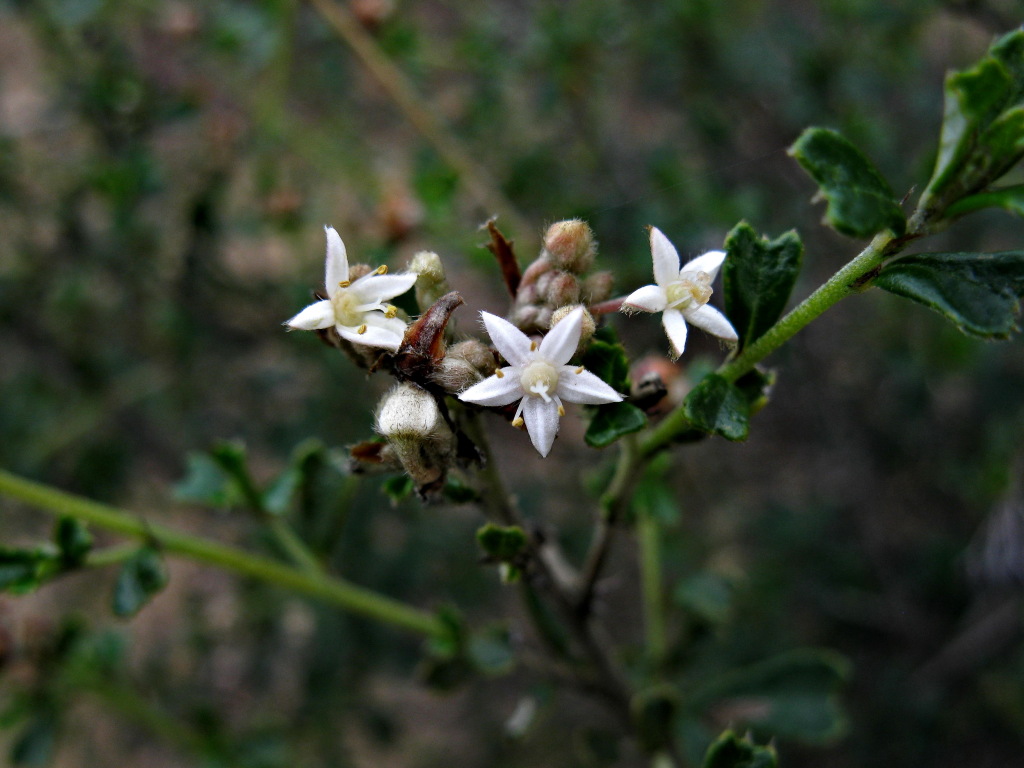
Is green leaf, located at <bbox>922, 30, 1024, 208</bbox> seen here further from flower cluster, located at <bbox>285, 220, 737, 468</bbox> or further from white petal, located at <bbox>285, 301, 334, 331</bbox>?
white petal, located at <bbox>285, 301, 334, 331</bbox>

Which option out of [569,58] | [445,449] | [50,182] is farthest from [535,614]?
[50,182]

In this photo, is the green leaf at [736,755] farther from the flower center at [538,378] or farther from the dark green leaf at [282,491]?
the dark green leaf at [282,491]

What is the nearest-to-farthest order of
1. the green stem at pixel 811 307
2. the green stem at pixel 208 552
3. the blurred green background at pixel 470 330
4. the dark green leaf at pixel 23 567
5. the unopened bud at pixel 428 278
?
the green stem at pixel 811 307
the unopened bud at pixel 428 278
the dark green leaf at pixel 23 567
the green stem at pixel 208 552
the blurred green background at pixel 470 330

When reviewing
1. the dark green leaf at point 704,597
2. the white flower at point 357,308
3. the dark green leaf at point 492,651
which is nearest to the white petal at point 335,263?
the white flower at point 357,308

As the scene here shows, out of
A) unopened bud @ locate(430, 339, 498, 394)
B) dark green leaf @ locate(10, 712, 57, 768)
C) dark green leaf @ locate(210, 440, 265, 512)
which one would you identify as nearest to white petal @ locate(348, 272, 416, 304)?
unopened bud @ locate(430, 339, 498, 394)

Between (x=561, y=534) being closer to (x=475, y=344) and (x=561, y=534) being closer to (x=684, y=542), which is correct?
(x=684, y=542)
